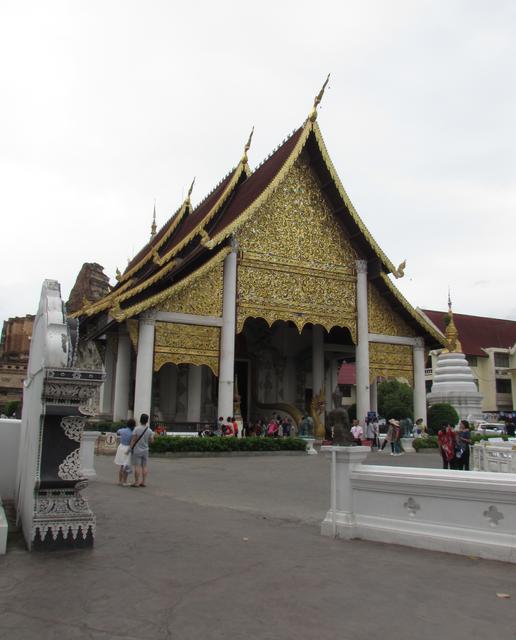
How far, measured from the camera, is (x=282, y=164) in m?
17.5

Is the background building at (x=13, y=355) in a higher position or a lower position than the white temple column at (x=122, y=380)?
higher

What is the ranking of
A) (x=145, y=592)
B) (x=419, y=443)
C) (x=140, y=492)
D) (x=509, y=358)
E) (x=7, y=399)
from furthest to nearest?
1. (x=509, y=358)
2. (x=7, y=399)
3. (x=419, y=443)
4. (x=140, y=492)
5. (x=145, y=592)

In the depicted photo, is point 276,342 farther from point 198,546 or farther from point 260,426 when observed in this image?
point 198,546

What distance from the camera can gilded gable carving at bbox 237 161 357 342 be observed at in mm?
16859

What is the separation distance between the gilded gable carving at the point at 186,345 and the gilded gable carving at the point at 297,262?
997 mm

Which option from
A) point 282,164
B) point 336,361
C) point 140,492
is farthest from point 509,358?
point 140,492

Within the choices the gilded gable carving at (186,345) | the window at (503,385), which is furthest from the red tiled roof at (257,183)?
the window at (503,385)

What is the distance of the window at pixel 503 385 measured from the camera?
41.7m

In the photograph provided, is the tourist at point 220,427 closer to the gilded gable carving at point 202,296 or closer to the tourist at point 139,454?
the gilded gable carving at point 202,296

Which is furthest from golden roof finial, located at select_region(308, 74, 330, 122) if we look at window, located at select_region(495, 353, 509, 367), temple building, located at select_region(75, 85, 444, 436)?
window, located at select_region(495, 353, 509, 367)

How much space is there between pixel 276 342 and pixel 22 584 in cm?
1889

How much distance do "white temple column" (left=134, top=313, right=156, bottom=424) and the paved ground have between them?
888 cm

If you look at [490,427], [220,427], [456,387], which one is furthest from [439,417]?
[220,427]

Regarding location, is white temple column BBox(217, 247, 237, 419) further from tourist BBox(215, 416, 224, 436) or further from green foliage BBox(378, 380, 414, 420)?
green foliage BBox(378, 380, 414, 420)
